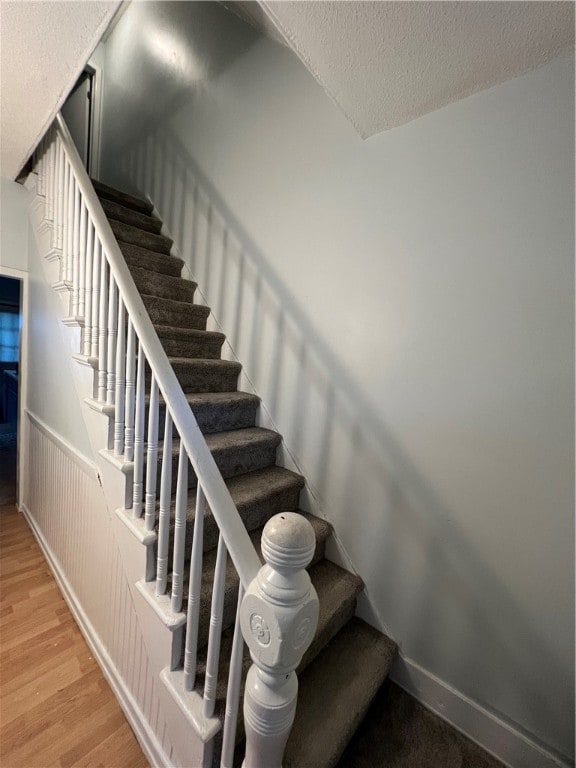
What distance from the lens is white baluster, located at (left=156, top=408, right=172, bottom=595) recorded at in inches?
36.4

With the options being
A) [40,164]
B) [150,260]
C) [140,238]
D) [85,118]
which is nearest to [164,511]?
[150,260]

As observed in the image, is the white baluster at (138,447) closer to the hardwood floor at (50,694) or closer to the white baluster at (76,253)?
the white baluster at (76,253)

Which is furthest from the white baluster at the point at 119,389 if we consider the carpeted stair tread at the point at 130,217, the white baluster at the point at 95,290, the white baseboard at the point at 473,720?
the carpeted stair tread at the point at 130,217

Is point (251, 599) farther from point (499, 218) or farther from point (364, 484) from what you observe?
point (499, 218)

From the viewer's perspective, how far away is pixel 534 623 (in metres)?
1.05

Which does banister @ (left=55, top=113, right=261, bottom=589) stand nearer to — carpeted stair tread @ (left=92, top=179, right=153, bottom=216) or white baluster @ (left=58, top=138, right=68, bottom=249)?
white baluster @ (left=58, top=138, right=68, bottom=249)

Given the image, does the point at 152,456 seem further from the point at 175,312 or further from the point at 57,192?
the point at 57,192

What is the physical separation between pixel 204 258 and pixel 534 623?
104 inches

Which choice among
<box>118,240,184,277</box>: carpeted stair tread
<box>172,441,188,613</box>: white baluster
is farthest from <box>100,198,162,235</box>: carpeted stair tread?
<box>172,441,188,613</box>: white baluster

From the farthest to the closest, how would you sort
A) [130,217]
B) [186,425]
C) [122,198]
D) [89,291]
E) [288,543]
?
1. [122,198]
2. [130,217]
3. [89,291]
4. [186,425]
5. [288,543]

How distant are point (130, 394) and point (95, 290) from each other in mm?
528

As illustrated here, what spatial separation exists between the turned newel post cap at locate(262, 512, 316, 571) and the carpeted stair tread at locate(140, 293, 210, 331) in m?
1.73

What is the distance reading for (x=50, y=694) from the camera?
132 cm

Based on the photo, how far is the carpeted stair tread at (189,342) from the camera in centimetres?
188
